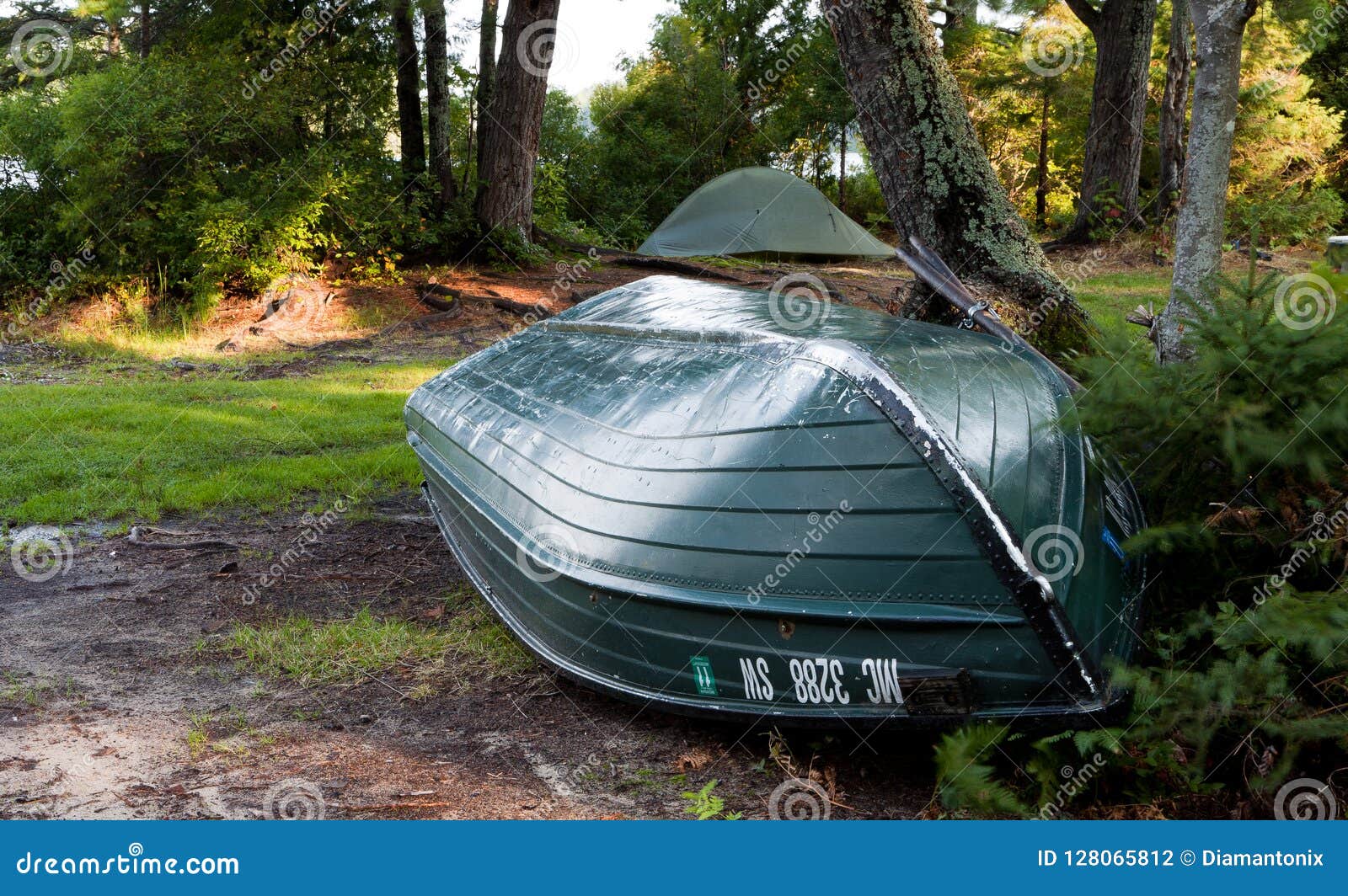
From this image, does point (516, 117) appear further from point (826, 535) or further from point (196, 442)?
point (826, 535)

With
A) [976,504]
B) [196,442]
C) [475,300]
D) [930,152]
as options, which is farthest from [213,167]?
[976,504]

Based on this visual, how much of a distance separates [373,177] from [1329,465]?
39.9ft

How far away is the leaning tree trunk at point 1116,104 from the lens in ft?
44.7

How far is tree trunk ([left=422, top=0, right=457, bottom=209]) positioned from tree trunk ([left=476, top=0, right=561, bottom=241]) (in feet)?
1.48

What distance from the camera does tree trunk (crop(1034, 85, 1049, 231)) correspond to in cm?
2100

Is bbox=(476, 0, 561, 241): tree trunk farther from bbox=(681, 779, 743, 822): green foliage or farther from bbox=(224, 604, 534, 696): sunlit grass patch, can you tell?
bbox=(681, 779, 743, 822): green foliage

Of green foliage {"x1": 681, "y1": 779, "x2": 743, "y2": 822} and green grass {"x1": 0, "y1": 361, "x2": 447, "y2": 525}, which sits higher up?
green grass {"x1": 0, "y1": 361, "x2": 447, "y2": 525}

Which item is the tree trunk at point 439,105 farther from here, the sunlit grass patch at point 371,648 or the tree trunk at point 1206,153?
the tree trunk at point 1206,153

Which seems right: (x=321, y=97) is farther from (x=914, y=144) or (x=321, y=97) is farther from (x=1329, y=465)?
(x=1329, y=465)

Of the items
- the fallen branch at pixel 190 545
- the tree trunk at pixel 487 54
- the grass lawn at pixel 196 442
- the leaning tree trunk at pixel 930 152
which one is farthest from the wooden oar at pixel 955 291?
the tree trunk at pixel 487 54

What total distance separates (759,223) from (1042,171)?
24.4ft

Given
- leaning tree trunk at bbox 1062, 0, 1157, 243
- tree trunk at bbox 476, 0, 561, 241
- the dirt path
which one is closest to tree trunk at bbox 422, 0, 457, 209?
tree trunk at bbox 476, 0, 561, 241

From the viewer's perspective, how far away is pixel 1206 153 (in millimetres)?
4387

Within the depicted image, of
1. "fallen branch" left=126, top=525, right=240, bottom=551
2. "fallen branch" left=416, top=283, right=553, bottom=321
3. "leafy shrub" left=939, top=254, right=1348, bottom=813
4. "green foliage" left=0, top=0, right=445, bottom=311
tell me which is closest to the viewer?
"leafy shrub" left=939, top=254, right=1348, bottom=813
